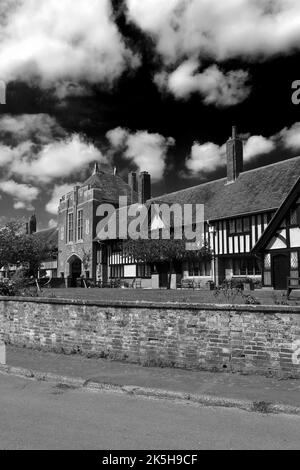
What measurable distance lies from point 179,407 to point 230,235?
1001 inches

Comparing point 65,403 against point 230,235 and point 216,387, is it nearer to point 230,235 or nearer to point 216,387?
point 216,387

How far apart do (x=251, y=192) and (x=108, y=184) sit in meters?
23.0

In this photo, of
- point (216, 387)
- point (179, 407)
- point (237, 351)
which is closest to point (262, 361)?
point (237, 351)

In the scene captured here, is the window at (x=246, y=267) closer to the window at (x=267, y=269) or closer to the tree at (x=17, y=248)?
the window at (x=267, y=269)

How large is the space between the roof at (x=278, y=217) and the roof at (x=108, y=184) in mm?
25439

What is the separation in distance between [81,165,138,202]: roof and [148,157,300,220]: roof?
13.7 meters

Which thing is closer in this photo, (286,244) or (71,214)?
(286,244)

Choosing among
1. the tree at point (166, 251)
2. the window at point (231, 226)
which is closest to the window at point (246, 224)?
the window at point (231, 226)

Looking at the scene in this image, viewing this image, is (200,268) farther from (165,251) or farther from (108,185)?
(108,185)

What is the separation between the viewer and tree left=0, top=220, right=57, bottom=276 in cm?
4159

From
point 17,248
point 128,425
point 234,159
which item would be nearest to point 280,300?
point 128,425

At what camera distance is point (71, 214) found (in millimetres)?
50219

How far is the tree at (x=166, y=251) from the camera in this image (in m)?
31.6

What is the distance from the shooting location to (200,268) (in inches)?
1307
